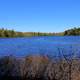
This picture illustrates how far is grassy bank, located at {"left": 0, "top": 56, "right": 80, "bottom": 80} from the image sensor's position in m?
11.4

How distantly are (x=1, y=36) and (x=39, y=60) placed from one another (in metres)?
54.3

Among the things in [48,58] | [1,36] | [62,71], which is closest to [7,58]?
[48,58]

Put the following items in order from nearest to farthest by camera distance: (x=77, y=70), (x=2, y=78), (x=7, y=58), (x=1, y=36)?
(x=77, y=70)
(x=2, y=78)
(x=7, y=58)
(x=1, y=36)

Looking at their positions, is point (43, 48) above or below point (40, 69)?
below

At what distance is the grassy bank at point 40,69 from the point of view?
11.4m

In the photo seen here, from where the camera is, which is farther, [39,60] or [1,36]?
[1,36]

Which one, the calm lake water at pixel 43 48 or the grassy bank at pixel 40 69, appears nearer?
the grassy bank at pixel 40 69

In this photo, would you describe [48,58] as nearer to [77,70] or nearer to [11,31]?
[77,70]

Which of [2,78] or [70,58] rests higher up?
[70,58]

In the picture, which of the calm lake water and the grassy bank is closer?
the grassy bank

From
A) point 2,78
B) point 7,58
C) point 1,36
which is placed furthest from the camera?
point 1,36

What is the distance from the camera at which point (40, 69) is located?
1234cm

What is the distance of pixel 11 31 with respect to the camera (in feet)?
229

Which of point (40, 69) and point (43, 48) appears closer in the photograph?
point (40, 69)
